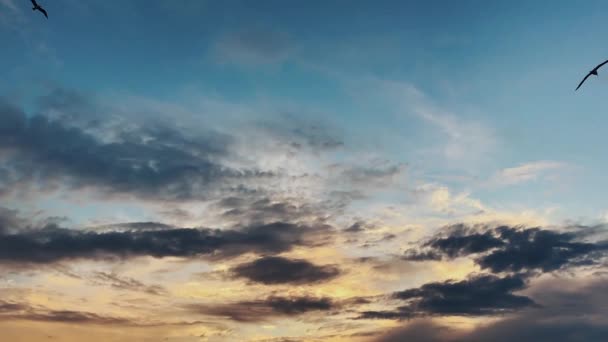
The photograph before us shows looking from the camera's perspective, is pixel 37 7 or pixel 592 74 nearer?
pixel 37 7

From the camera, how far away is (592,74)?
4969cm

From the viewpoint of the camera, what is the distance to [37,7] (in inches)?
1522

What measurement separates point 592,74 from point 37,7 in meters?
56.3
